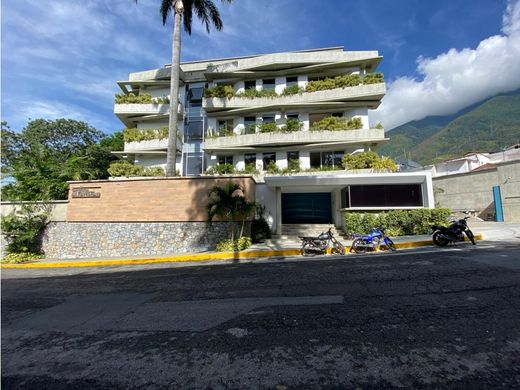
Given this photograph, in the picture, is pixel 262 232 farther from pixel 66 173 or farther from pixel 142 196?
pixel 66 173

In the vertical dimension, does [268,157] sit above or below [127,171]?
above

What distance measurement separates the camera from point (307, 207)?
19.6 metres

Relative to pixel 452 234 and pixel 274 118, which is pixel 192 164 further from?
pixel 452 234

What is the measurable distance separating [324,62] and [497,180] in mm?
17639

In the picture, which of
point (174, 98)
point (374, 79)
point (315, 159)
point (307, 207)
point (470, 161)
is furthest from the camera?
point (470, 161)

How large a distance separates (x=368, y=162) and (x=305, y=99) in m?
7.83

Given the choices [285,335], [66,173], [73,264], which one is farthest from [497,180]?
[66,173]

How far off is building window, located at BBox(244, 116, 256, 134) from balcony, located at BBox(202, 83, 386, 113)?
1270 mm

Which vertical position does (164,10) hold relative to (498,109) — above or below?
below

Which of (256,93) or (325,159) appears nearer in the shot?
(325,159)

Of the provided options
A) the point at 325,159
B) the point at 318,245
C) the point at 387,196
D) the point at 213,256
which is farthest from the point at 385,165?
the point at 213,256

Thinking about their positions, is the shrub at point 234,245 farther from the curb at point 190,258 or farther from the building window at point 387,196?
the building window at point 387,196

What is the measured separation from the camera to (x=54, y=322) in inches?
181

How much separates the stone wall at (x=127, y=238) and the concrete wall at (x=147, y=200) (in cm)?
38
